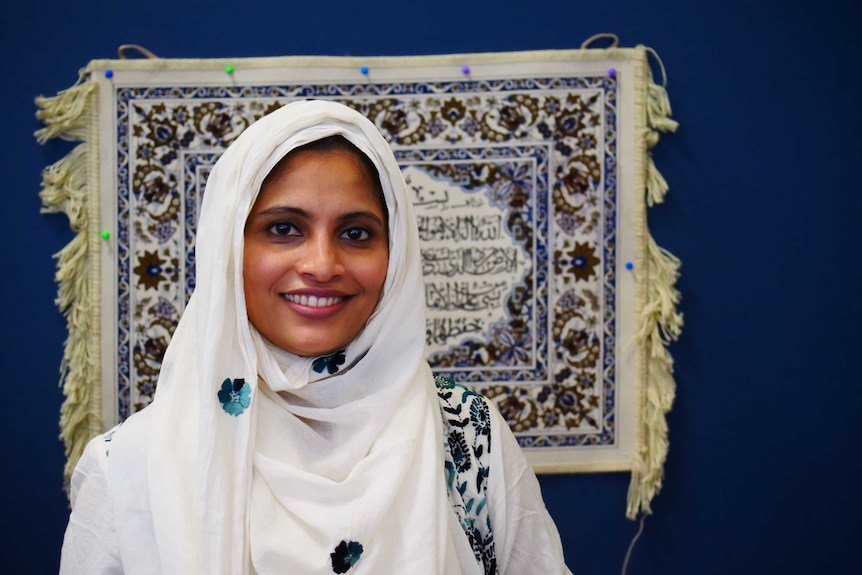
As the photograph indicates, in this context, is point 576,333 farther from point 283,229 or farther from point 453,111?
point 283,229

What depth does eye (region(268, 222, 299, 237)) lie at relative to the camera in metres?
0.93

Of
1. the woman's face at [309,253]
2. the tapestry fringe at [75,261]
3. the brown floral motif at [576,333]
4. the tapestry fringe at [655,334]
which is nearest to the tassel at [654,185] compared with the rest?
the tapestry fringe at [655,334]

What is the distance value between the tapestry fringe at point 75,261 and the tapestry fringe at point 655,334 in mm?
1297

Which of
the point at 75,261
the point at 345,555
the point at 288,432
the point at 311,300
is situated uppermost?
the point at 75,261

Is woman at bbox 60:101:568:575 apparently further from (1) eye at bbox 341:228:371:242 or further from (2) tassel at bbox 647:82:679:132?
(2) tassel at bbox 647:82:679:132

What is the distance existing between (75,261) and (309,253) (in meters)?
1.08

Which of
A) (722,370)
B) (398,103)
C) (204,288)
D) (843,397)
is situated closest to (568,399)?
(722,370)

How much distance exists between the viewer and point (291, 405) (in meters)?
0.97

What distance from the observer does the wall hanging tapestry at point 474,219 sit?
173cm

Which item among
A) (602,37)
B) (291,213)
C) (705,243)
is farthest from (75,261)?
(705,243)

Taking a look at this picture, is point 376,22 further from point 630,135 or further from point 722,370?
point 722,370

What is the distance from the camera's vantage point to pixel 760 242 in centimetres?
182

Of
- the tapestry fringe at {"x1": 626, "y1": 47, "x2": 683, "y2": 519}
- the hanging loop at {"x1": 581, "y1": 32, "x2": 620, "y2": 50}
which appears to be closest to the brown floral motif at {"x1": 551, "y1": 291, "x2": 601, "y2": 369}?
the tapestry fringe at {"x1": 626, "y1": 47, "x2": 683, "y2": 519}

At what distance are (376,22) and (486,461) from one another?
1.14 m
